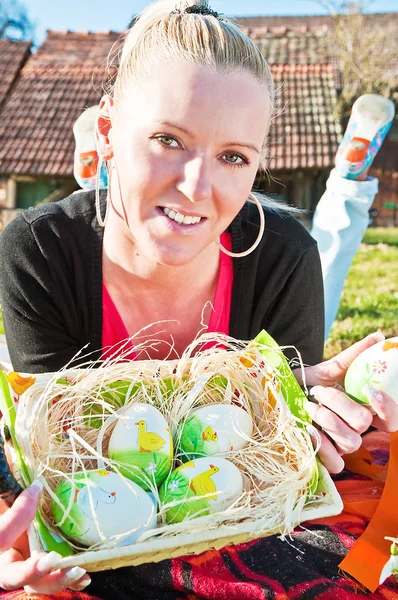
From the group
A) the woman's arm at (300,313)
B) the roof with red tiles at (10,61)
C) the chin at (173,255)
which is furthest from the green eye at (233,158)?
the roof with red tiles at (10,61)

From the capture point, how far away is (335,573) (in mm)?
1393

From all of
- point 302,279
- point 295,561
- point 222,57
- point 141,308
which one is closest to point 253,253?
point 302,279

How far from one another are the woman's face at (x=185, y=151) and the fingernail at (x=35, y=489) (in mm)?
665

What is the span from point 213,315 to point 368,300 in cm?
294

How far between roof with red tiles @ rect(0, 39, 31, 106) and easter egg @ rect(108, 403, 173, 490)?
971 centimetres

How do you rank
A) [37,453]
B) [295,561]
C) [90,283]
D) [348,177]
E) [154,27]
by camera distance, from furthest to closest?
[348,177]
[90,283]
[154,27]
[295,561]
[37,453]

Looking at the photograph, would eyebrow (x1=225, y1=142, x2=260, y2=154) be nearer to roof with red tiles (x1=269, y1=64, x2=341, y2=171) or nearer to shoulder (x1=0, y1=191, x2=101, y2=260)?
shoulder (x1=0, y1=191, x2=101, y2=260)

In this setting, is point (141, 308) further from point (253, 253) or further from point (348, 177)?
point (348, 177)

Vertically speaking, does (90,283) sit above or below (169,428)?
above

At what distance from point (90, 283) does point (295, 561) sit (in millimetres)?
956

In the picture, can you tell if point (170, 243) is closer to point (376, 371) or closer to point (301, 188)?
point (376, 371)

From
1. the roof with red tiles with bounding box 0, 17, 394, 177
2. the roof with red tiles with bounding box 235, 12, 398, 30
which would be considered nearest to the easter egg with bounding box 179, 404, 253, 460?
the roof with red tiles with bounding box 0, 17, 394, 177

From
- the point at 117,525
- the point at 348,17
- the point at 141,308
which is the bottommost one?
the point at 117,525

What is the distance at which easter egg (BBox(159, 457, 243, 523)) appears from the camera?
1.26m
